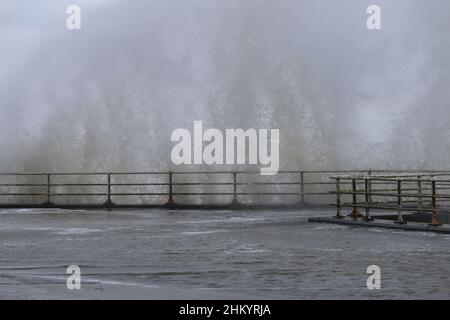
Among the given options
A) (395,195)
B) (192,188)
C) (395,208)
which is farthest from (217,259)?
(192,188)

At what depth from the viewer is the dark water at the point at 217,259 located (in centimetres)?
1241

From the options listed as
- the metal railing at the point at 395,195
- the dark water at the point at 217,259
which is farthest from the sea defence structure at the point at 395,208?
the dark water at the point at 217,259

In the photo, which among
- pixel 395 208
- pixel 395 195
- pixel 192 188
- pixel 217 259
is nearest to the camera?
pixel 217 259

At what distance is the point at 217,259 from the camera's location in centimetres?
1598

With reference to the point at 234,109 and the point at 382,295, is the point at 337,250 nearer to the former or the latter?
the point at 382,295

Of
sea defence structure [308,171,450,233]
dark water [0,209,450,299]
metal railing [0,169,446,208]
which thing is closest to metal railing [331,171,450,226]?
sea defence structure [308,171,450,233]

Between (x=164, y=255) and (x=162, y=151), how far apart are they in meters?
22.5

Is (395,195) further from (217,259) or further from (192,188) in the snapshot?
(192,188)

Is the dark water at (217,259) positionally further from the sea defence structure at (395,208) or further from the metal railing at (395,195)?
the metal railing at (395,195)

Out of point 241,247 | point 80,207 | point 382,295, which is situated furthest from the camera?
point 80,207

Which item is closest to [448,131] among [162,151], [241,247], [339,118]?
[339,118]

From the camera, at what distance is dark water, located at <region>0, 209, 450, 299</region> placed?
40.7ft
